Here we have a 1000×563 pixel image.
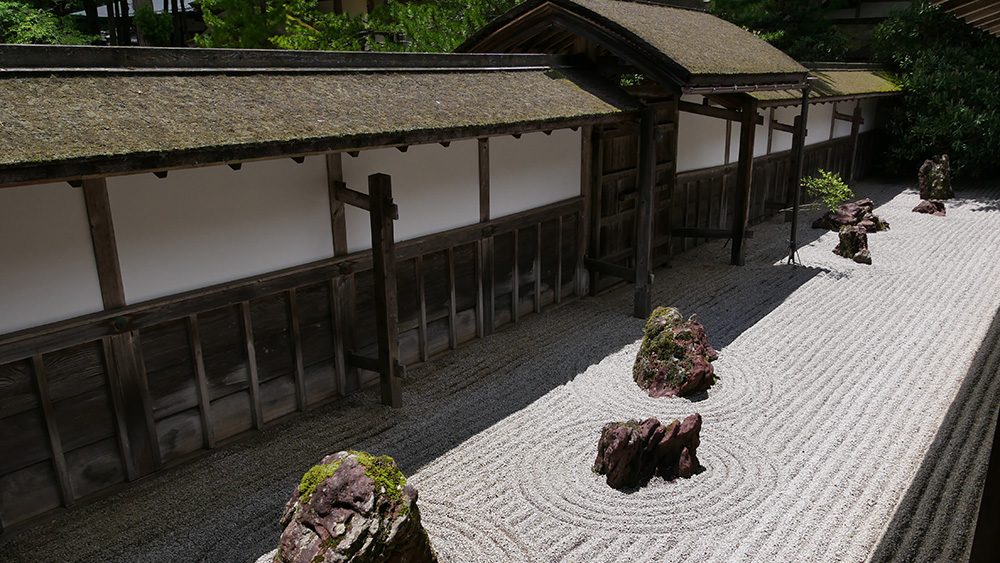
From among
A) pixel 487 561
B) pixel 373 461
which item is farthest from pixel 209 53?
pixel 487 561

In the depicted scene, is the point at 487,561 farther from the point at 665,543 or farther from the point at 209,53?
the point at 209,53

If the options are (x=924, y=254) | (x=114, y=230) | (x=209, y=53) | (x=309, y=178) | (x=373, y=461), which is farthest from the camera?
(x=924, y=254)

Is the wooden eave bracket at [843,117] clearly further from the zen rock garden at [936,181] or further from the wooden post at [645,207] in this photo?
the wooden post at [645,207]

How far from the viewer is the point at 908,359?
27.8 feet

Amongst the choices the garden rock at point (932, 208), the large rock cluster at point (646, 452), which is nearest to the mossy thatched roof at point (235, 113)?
the large rock cluster at point (646, 452)

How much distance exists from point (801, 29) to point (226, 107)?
82.7 ft

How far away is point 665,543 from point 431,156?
16.1 ft

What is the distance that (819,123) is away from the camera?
18.7m

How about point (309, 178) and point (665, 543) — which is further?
point (309, 178)

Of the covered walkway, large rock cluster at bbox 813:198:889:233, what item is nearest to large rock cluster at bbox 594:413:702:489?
the covered walkway

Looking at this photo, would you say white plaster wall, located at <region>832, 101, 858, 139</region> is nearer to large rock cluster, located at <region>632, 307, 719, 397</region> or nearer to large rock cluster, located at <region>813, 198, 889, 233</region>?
large rock cluster, located at <region>813, 198, 889, 233</region>

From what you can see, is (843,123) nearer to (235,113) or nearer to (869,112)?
(869,112)

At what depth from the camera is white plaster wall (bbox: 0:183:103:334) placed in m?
4.91

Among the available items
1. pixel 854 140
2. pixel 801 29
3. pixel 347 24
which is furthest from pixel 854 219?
pixel 801 29
